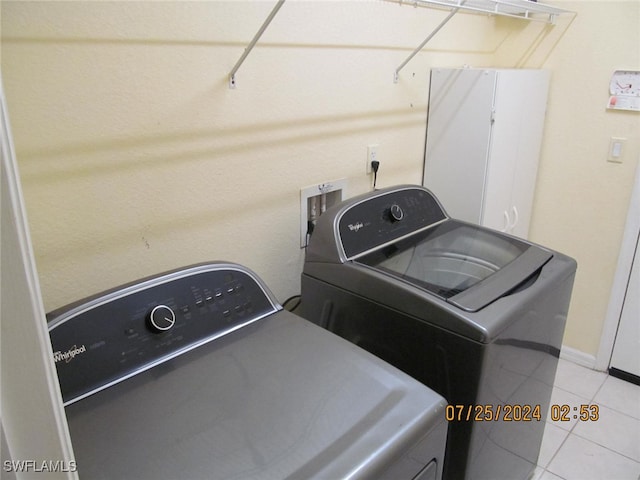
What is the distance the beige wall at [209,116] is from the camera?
1.03 m

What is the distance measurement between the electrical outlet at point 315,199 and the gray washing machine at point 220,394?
530 millimetres

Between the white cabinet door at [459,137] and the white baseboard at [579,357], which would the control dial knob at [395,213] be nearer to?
the white cabinet door at [459,137]

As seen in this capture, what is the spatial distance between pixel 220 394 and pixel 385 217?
87 centimetres

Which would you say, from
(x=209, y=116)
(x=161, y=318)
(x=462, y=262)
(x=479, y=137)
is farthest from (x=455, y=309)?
(x=479, y=137)

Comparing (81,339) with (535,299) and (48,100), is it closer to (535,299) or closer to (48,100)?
(48,100)

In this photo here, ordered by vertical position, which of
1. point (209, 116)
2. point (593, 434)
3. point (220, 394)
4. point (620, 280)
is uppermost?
point (209, 116)

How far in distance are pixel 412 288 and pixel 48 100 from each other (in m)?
0.95

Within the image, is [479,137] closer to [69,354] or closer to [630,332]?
[630,332]

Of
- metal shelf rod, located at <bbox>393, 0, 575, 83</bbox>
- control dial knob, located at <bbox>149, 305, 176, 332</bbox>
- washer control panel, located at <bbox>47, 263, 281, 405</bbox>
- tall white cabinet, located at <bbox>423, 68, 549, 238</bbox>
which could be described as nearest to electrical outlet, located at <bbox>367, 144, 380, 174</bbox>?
metal shelf rod, located at <bbox>393, 0, 575, 83</bbox>

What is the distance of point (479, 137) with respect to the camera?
200 centimetres

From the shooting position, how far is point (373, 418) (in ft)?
2.81

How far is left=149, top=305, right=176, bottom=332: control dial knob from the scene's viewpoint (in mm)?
1005

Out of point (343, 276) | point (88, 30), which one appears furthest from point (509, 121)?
point (88, 30)

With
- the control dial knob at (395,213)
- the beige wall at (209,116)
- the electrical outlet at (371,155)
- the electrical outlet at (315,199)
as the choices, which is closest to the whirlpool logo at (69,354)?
the beige wall at (209,116)
